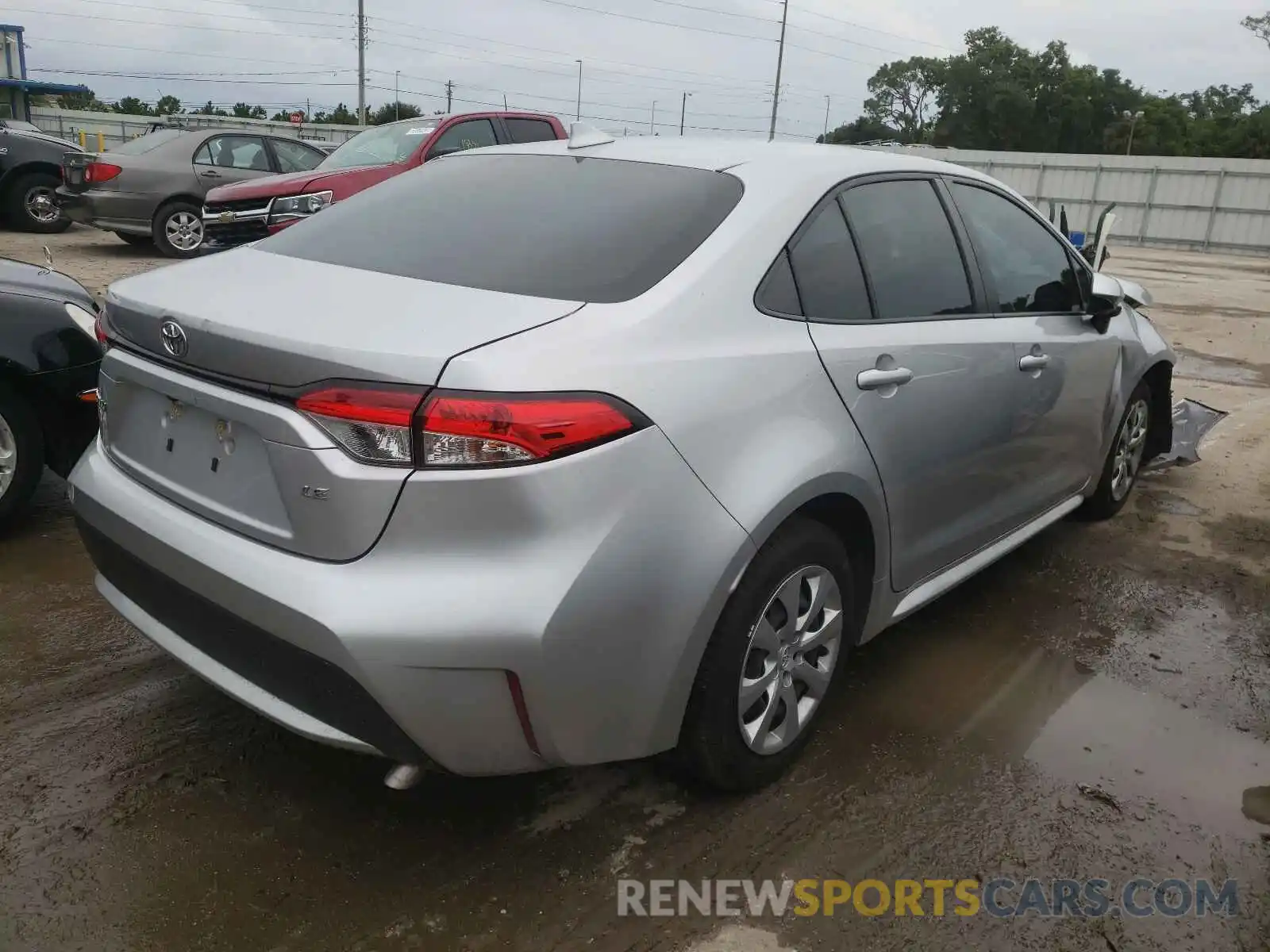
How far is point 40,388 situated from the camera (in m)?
3.84

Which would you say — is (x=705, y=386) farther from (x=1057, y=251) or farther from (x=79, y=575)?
(x=79, y=575)

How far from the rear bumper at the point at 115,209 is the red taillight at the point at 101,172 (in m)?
0.14

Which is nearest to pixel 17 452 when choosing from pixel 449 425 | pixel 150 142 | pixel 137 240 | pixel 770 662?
pixel 449 425

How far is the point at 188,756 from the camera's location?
8.73 ft

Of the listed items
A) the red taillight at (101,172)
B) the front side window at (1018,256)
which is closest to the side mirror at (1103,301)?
the front side window at (1018,256)

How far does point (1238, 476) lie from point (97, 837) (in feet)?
19.0

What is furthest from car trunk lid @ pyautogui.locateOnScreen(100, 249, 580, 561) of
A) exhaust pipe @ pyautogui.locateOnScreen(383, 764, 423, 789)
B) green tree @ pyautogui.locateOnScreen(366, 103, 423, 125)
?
green tree @ pyautogui.locateOnScreen(366, 103, 423, 125)

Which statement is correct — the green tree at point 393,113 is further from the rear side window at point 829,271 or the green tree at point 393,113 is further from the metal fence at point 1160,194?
the rear side window at point 829,271

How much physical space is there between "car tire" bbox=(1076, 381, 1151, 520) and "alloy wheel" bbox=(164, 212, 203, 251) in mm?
10654

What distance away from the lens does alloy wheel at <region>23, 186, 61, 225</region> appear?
537 inches

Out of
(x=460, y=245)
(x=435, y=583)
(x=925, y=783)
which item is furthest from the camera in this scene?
(x=925, y=783)

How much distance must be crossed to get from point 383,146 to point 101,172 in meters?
4.41

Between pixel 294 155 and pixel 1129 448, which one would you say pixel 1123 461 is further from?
pixel 294 155

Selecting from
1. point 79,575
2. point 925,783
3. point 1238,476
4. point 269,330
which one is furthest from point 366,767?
point 1238,476
